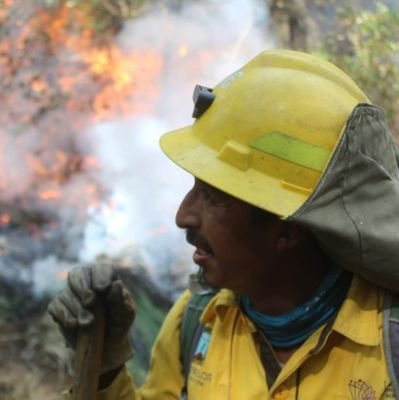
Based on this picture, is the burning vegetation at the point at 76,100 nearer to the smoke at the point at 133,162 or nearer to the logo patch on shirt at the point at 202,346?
the smoke at the point at 133,162

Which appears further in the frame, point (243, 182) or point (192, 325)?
point (192, 325)

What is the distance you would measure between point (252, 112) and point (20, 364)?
3.99 meters

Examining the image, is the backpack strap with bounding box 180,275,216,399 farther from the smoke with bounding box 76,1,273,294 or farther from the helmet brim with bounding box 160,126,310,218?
the smoke with bounding box 76,1,273,294

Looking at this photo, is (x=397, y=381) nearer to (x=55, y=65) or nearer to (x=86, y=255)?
(x=86, y=255)

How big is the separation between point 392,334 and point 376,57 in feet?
25.7

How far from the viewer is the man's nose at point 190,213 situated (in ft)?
6.70

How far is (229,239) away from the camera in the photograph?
1989 millimetres

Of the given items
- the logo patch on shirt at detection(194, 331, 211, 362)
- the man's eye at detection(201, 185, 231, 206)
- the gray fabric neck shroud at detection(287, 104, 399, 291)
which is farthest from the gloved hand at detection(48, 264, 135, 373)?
the gray fabric neck shroud at detection(287, 104, 399, 291)

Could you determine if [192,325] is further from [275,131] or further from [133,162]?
[133,162]

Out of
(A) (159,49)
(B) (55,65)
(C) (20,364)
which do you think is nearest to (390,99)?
(A) (159,49)

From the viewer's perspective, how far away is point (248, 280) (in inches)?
80.8

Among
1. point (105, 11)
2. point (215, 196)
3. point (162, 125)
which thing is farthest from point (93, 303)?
point (105, 11)

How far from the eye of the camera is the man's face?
1983mm

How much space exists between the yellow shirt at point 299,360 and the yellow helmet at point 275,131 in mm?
397
